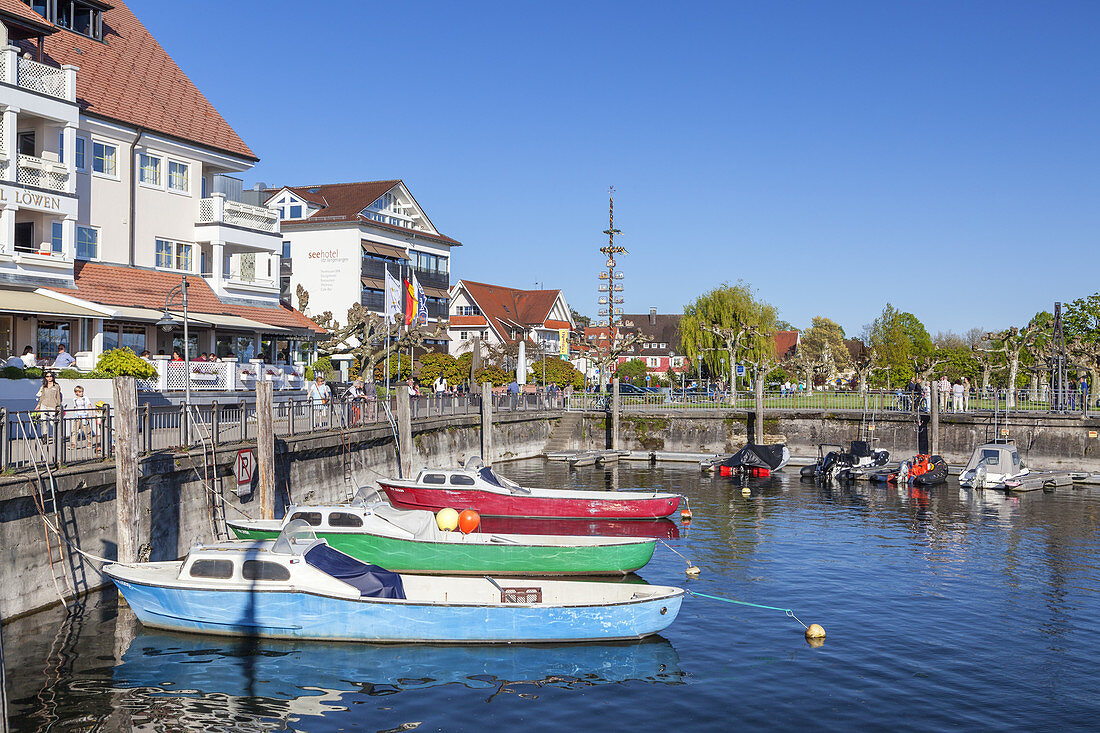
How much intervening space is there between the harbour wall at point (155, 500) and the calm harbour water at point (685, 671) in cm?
79

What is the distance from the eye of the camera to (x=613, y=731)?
1372cm

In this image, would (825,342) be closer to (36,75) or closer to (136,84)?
(136,84)

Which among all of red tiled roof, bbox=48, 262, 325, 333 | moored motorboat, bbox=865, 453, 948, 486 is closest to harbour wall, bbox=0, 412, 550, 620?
red tiled roof, bbox=48, 262, 325, 333

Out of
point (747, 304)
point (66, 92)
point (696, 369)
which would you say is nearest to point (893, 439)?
point (747, 304)

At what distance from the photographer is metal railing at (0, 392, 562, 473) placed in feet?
59.3

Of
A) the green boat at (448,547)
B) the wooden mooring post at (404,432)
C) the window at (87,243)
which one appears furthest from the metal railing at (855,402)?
the green boat at (448,547)

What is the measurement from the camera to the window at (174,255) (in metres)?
39.5

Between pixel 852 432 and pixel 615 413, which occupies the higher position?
pixel 615 413

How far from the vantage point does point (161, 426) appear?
22703 millimetres

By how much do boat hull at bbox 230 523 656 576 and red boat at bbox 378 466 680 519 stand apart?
7974 millimetres

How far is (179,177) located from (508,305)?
57.0m

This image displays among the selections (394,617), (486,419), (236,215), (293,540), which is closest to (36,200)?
(236,215)

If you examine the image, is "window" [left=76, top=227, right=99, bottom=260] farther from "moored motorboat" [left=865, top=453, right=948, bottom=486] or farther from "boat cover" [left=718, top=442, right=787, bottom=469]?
"moored motorboat" [left=865, top=453, right=948, bottom=486]

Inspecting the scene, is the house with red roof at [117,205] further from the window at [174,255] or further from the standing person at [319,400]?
the standing person at [319,400]
